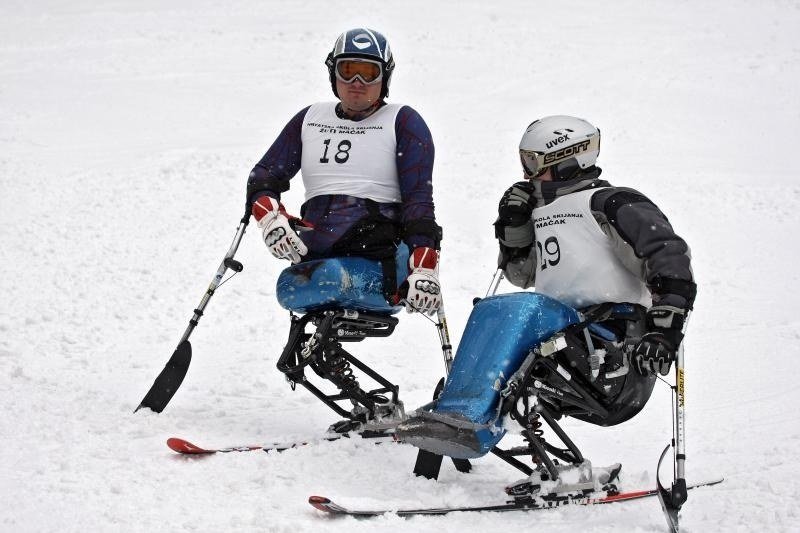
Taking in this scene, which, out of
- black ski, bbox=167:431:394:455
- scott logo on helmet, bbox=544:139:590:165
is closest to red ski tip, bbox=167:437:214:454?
black ski, bbox=167:431:394:455

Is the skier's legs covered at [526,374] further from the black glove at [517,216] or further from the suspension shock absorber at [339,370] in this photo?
the suspension shock absorber at [339,370]

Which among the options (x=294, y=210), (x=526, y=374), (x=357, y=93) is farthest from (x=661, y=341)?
(x=294, y=210)

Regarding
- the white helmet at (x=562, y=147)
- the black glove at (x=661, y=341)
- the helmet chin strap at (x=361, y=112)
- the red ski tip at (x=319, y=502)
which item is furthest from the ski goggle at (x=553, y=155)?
the red ski tip at (x=319, y=502)

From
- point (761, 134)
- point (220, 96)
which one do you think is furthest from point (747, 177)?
point (220, 96)

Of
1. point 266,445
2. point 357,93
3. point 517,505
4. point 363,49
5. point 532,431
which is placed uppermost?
point 363,49

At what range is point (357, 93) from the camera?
595 cm

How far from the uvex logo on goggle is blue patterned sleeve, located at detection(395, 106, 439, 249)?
1.49 ft

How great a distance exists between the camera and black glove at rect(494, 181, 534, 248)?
5.30 m

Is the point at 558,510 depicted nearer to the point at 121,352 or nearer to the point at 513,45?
the point at 121,352

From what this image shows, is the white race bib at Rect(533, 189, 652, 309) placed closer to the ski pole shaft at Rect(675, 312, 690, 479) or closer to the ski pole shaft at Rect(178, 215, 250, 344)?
the ski pole shaft at Rect(675, 312, 690, 479)

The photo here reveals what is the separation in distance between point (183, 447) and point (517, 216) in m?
2.21

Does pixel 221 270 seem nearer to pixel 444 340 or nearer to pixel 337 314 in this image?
pixel 337 314

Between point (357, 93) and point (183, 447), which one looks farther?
point (357, 93)

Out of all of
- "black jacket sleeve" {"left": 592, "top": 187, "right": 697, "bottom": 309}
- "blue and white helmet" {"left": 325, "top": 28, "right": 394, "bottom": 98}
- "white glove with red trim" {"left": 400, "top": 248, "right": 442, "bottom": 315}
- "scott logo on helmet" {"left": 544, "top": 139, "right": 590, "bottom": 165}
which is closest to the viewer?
"black jacket sleeve" {"left": 592, "top": 187, "right": 697, "bottom": 309}
